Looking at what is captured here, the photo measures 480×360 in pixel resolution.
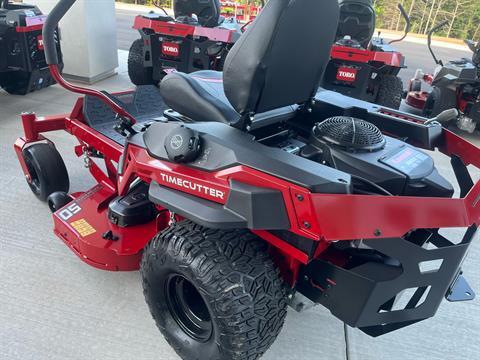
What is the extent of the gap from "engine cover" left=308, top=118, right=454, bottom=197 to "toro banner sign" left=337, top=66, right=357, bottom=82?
3382mm

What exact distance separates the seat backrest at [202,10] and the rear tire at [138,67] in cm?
73

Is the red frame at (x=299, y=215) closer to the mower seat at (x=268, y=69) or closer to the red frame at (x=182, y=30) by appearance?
the mower seat at (x=268, y=69)

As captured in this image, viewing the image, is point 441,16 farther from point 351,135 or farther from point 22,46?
point 351,135

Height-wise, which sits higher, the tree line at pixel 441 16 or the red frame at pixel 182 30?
the red frame at pixel 182 30

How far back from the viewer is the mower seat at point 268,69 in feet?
4.66

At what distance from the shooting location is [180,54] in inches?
199

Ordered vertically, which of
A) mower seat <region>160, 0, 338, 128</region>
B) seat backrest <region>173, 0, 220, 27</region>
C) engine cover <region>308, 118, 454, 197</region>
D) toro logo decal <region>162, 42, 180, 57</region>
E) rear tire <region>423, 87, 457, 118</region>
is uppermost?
mower seat <region>160, 0, 338, 128</region>

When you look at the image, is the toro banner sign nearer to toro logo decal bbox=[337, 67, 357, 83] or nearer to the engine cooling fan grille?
toro logo decal bbox=[337, 67, 357, 83]

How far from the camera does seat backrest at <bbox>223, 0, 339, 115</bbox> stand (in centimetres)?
141

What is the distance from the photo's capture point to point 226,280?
4.59ft

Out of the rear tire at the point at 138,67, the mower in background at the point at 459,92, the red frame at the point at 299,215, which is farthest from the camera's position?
the rear tire at the point at 138,67

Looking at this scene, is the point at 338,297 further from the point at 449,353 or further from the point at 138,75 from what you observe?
the point at 138,75

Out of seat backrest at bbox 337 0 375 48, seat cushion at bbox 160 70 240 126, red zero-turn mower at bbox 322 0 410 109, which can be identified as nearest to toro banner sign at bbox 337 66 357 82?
red zero-turn mower at bbox 322 0 410 109

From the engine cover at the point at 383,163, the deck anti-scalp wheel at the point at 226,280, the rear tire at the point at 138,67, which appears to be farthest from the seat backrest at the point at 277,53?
the rear tire at the point at 138,67
